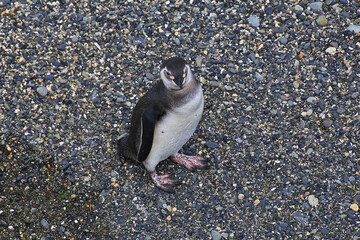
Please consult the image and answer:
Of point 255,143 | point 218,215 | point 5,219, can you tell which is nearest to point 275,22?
point 255,143

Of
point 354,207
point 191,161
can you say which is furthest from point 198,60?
point 354,207

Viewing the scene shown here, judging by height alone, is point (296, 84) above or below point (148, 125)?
below

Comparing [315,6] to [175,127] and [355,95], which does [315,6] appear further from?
[175,127]

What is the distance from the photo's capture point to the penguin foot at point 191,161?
354 cm

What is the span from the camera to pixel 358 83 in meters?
3.87

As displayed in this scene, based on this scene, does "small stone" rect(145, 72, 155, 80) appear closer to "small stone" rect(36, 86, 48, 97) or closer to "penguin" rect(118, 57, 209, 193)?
"penguin" rect(118, 57, 209, 193)

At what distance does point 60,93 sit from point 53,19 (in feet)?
2.54

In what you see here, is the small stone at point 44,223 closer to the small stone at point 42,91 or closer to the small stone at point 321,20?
the small stone at point 42,91

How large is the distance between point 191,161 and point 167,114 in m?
0.69

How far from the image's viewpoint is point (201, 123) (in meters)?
3.75

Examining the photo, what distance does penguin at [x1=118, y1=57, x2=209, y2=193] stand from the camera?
2842 millimetres

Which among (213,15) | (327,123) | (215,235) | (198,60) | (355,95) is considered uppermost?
(213,15)

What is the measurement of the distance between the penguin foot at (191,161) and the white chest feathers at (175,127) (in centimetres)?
25

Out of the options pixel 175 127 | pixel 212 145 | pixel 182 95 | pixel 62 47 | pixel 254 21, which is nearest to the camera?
pixel 182 95
